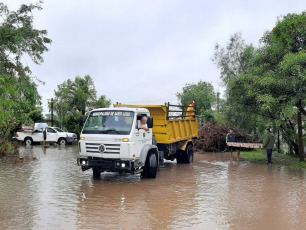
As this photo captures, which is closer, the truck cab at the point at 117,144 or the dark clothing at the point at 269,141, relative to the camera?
the truck cab at the point at 117,144

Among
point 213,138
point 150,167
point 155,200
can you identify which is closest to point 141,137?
point 150,167

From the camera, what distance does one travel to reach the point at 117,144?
1105 centimetres

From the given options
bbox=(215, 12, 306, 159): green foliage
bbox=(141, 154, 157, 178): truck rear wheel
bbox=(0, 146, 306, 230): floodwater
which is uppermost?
bbox=(215, 12, 306, 159): green foliage

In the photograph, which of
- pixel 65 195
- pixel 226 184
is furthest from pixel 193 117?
pixel 65 195

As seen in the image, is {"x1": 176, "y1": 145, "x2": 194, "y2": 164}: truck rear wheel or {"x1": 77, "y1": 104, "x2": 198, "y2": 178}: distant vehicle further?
{"x1": 176, "y1": 145, "x2": 194, "y2": 164}: truck rear wheel

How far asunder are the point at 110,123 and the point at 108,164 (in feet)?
4.57

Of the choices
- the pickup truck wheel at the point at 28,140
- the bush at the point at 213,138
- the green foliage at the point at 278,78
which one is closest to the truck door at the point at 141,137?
the green foliage at the point at 278,78

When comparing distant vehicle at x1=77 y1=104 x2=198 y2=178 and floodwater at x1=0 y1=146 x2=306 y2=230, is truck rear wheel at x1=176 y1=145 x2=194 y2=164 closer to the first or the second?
floodwater at x1=0 y1=146 x2=306 y2=230

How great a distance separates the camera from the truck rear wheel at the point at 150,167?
12.0 m

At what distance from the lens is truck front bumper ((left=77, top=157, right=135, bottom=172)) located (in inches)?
435

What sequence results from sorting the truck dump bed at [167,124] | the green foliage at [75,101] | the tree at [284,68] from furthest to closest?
the green foliage at [75,101] → the tree at [284,68] → the truck dump bed at [167,124]

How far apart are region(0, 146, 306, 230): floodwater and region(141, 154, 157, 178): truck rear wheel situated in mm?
270

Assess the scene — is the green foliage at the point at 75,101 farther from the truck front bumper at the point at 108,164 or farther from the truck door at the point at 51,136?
the truck front bumper at the point at 108,164

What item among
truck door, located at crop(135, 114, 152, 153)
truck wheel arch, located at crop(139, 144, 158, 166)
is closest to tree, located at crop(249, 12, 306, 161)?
truck door, located at crop(135, 114, 152, 153)
